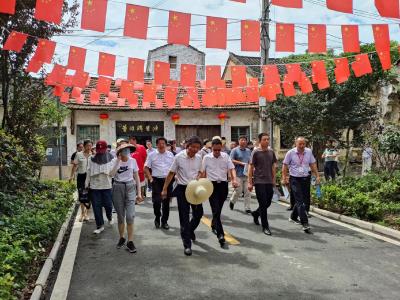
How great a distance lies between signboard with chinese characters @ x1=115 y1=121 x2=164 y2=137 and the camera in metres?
24.2

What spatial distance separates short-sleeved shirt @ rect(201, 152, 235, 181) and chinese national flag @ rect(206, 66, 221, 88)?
534 centimetres

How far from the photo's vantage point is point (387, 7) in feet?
23.6

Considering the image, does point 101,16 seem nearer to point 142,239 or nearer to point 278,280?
point 142,239

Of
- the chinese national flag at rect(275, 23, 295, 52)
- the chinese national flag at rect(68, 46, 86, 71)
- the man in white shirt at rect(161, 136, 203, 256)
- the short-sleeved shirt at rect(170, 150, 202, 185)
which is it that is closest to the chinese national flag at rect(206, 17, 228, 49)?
the chinese national flag at rect(275, 23, 295, 52)

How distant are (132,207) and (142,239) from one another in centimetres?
103

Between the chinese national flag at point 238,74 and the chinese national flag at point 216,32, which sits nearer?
the chinese national flag at point 216,32

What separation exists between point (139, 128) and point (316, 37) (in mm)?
16467

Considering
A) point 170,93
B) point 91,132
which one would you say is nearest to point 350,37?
point 170,93

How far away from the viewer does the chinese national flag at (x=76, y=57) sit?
10164 millimetres

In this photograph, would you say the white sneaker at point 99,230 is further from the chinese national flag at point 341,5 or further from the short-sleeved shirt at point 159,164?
the chinese national flag at point 341,5

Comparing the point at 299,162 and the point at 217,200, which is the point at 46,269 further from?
the point at 299,162

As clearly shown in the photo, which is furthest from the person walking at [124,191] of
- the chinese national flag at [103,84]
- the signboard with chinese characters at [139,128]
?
the signboard with chinese characters at [139,128]

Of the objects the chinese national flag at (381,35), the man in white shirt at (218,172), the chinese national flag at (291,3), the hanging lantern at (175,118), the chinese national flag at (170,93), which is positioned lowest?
the man in white shirt at (218,172)

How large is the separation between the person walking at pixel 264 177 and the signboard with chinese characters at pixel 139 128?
16.5 metres
